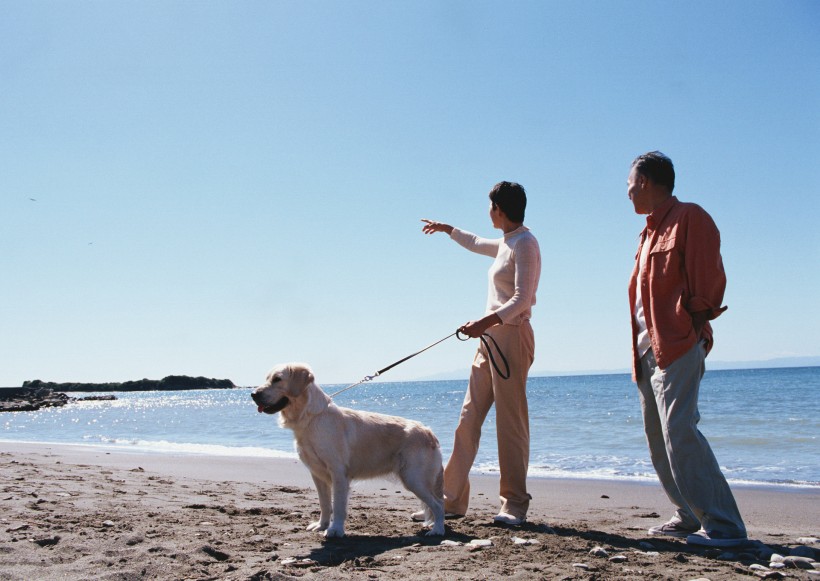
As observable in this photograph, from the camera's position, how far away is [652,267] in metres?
4.41

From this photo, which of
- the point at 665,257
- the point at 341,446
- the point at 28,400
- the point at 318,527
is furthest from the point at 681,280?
the point at 28,400

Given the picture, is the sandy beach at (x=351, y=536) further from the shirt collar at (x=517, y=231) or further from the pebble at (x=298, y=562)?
the shirt collar at (x=517, y=231)

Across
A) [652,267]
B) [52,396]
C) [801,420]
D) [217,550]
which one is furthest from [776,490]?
[52,396]

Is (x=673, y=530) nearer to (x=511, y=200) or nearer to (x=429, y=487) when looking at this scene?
(x=429, y=487)

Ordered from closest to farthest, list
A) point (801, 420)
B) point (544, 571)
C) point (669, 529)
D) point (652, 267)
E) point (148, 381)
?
point (544, 571)
point (652, 267)
point (669, 529)
point (801, 420)
point (148, 381)

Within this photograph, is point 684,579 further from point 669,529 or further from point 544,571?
point 669,529

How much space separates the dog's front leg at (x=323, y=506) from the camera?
4965mm

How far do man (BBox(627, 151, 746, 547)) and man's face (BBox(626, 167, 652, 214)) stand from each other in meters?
0.10

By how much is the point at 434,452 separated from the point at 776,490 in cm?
479

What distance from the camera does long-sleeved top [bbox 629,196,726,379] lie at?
4.16m

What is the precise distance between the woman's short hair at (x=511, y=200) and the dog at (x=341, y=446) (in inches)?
70.6

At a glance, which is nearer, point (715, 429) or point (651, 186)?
point (651, 186)

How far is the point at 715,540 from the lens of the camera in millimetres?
4125

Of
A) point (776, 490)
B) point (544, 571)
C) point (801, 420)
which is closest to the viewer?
point (544, 571)
